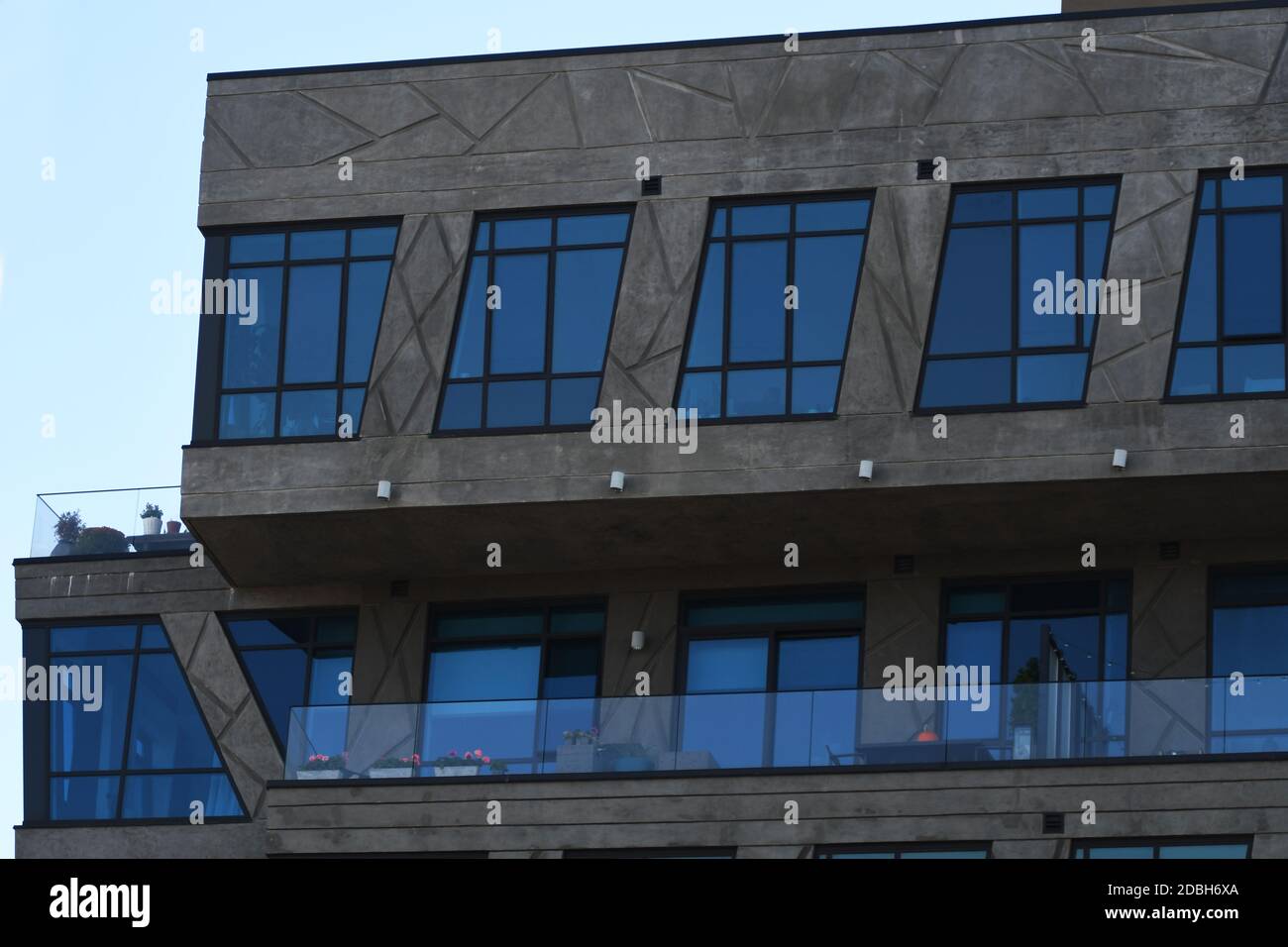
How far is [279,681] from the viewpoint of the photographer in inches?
1116

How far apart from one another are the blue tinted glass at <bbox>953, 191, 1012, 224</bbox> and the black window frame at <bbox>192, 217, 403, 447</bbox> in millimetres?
6699

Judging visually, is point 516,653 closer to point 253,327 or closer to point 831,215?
point 253,327

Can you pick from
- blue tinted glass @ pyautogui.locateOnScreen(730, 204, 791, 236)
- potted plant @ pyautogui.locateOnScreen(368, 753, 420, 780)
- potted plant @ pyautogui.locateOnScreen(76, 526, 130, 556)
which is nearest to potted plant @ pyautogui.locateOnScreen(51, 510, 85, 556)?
potted plant @ pyautogui.locateOnScreen(76, 526, 130, 556)

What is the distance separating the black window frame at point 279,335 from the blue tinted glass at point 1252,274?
9766 mm

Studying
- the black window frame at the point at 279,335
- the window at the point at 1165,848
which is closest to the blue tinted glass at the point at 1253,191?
the window at the point at 1165,848

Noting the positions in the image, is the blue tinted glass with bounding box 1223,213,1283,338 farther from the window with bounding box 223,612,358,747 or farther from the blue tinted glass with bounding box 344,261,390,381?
the window with bounding box 223,612,358,747

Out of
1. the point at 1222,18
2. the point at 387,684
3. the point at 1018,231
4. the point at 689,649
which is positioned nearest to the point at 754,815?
the point at 689,649

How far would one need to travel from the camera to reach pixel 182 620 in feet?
94.7

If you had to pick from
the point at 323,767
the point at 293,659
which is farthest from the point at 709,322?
the point at 293,659

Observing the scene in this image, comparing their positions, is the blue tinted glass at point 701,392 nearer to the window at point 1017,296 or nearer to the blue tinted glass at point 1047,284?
the window at point 1017,296

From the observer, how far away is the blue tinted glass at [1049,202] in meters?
25.6

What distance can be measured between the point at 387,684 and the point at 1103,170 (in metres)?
10.6

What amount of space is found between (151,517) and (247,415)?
11.7ft

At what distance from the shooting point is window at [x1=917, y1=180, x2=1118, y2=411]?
82.9 ft
